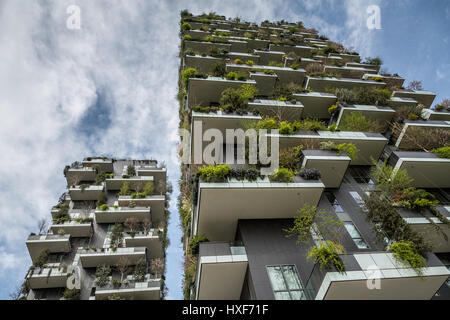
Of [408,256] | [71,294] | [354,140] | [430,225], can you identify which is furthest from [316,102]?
[71,294]

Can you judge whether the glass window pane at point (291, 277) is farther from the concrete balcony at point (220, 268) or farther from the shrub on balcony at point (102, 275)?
the shrub on balcony at point (102, 275)

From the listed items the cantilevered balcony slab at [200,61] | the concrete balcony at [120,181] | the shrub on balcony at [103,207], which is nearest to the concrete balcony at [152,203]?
the shrub on balcony at [103,207]

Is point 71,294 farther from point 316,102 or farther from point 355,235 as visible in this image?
point 316,102

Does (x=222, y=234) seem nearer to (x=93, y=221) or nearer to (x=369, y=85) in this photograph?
(x=93, y=221)

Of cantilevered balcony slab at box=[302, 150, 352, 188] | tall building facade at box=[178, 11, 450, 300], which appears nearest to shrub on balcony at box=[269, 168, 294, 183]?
tall building facade at box=[178, 11, 450, 300]

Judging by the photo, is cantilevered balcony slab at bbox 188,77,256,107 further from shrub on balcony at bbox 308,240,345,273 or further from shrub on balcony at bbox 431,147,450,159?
shrub on balcony at bbox 308,240,345,273
